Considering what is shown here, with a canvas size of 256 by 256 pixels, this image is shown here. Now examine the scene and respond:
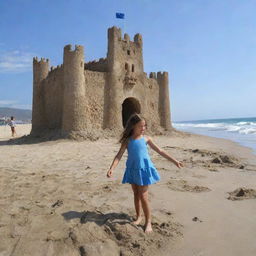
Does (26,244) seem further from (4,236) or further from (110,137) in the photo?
(110,137)

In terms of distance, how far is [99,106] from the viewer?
16.1m

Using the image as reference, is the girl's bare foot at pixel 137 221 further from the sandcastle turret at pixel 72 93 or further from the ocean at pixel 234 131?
the sandcastle turret at pixel 72 93

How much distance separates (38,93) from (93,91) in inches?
182

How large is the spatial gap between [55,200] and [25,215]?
69 cm

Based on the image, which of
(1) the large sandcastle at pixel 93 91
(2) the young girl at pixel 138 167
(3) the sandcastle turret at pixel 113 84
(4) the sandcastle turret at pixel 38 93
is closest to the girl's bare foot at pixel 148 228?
(2) the young girl at pixel 138 167

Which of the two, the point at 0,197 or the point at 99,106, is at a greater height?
the point at 99,106

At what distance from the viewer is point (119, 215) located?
360 centimetres

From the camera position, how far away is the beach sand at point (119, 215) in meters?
2.77

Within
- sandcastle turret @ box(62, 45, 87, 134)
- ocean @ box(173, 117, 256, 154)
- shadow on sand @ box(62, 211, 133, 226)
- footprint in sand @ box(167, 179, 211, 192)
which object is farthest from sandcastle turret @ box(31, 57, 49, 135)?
shadow on sand @ box(62, 211, 133, 226)

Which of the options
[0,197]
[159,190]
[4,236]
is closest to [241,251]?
[159,190]

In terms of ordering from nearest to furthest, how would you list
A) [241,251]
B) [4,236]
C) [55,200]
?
[241,251]
[4,236]
[55,200]

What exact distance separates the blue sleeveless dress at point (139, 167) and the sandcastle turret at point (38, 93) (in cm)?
1529

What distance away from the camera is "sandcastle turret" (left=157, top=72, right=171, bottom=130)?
2047 centimetres

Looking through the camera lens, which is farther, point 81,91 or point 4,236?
point 81,91
